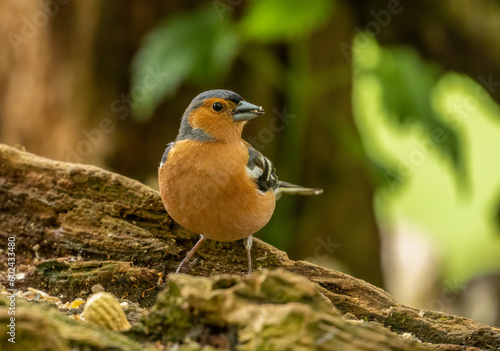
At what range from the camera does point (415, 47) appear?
7270 millimetres

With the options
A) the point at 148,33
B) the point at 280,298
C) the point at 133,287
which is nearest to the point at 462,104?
the point at 148,33

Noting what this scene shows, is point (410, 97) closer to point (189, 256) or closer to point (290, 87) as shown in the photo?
point (290, 87)

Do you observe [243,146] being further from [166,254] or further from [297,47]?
[297,47]

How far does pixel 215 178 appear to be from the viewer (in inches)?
144

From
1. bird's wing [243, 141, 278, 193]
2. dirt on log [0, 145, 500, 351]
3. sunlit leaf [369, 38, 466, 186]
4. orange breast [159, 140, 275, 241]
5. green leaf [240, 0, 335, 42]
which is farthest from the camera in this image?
sunlit leaf [369, 38, 466, 186]

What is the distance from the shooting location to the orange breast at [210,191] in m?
3.63

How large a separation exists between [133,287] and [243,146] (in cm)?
116

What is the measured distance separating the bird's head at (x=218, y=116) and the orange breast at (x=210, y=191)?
11 cm

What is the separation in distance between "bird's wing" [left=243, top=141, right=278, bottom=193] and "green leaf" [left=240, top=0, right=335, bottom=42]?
163cm

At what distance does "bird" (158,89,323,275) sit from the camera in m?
3.64

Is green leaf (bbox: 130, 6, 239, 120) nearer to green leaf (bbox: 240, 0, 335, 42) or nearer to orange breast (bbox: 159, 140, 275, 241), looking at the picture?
green leaf (bbox: 240, 0, 335, 42)

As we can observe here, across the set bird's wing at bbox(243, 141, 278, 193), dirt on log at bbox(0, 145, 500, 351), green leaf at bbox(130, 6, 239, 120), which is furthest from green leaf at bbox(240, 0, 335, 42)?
dirt on log at bbox(0, 145, 500, 351)

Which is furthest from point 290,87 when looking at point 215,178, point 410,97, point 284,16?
point 215,178

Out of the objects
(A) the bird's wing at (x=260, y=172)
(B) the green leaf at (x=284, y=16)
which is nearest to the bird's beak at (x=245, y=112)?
(A) the bird's wing at (x=260, y=172)
